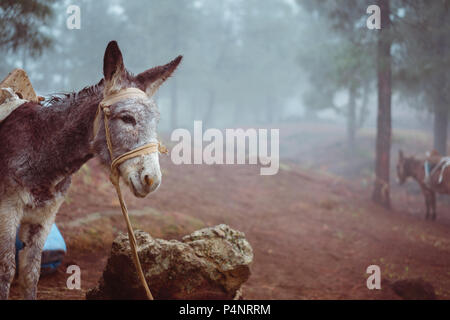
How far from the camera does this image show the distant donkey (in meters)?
7.58

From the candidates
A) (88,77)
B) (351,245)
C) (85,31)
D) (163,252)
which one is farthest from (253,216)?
(88,77)

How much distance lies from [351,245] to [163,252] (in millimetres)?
5041

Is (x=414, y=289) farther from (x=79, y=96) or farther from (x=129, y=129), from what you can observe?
(x=79, y=96)

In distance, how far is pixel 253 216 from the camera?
7945 millimetres

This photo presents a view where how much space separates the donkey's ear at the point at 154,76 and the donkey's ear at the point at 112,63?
178mm

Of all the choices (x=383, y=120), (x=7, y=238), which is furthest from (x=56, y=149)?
(x=383, y=120)

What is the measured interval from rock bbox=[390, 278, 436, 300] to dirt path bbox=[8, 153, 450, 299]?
15 centimetres

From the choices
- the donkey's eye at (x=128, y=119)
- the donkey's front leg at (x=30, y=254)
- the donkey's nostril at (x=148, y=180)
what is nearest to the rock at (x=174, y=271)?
the donkey's front leg at (x=30, y=254)

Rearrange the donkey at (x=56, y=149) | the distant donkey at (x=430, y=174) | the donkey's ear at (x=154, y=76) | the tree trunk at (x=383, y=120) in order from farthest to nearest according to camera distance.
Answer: the tree trunk at (x=383, y=120) → the distant donkey at (x=430, y=174) → the donkey's ear at (x=154, y=76) → the donkey at (x=56, y=149)

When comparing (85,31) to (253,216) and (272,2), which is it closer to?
(253,216)

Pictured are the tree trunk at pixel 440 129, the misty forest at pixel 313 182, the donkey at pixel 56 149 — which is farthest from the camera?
the tree trunk at pixel 440 129

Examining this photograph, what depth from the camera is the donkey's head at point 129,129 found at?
1.76 meters

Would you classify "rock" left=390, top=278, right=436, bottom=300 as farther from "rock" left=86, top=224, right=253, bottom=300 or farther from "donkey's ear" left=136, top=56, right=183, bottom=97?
"donkey's ear" left=136, top=56, right=183, bottom=97

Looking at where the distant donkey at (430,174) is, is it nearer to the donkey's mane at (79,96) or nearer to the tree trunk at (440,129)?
the tree trunk at (440,129)
